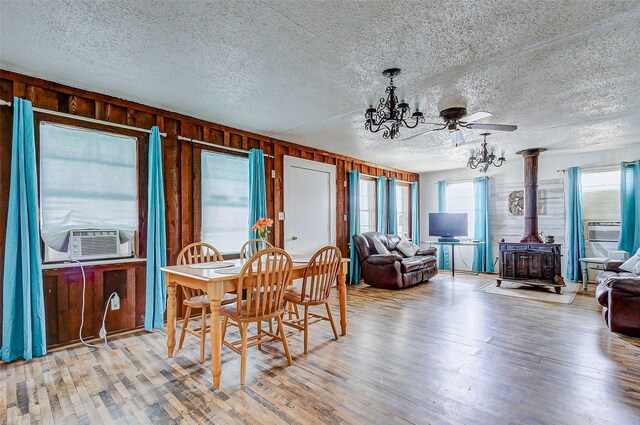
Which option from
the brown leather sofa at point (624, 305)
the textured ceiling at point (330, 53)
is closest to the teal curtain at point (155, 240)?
the textured ceiling at point (330, 53)

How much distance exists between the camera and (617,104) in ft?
11.6

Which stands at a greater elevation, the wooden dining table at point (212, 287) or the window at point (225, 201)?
the window at point (225, 201)

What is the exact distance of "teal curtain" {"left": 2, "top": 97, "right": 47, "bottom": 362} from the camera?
8.90 feet

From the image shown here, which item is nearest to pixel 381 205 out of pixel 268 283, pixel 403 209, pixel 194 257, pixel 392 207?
pixel 392 207

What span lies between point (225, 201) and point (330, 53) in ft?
8.38

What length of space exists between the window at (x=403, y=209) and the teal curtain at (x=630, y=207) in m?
3.94

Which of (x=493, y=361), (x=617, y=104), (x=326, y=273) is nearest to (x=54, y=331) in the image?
(x=326, y=273)

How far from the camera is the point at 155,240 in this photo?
3.53m

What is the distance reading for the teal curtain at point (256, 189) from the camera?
14.9 feet

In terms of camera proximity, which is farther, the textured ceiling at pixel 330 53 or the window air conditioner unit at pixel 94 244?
the window air conditioner unit at pixel 94 244

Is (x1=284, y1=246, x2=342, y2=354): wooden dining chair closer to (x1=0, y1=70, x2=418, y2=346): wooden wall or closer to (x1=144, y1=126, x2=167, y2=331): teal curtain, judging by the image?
(x1=144, y1=126, x2=167, y2=331): teal curtain

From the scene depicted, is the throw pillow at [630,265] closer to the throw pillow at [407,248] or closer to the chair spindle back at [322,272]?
the throw pillow at [407,248]

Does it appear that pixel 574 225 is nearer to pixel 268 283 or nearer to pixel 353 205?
pixel 353 205

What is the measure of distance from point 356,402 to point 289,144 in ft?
13.1
